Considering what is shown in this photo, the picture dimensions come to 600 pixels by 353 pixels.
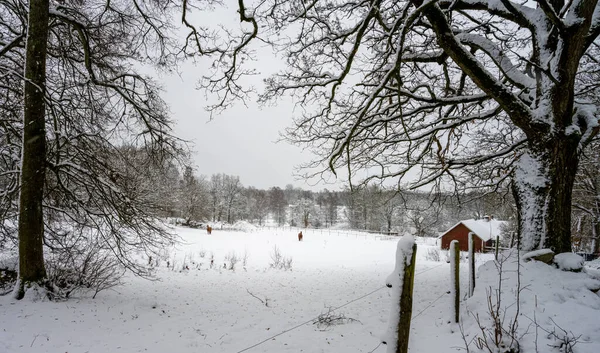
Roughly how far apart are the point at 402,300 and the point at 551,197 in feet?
11.7

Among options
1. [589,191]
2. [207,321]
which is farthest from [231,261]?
[589,191]

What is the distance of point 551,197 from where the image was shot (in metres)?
4.12

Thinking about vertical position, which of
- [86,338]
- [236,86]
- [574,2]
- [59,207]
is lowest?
[86,338]

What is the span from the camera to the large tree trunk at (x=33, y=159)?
4945 millimetres

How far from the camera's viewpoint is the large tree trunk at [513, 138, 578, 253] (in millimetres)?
→ 4074

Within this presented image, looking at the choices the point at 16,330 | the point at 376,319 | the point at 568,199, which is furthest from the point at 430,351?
the point at 16,330

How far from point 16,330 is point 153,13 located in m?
6.29

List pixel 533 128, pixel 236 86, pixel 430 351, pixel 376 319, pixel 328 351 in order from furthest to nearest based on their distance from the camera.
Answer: pixel 236 86 < pixel 376 319 < pixel 533 128 < pixel 328 351 < pixel 430 351

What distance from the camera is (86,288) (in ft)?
19.4

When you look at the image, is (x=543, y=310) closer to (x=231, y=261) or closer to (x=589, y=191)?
(x=231, y=261)

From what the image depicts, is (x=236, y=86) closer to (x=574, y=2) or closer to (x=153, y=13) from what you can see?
(x=153, y=13)

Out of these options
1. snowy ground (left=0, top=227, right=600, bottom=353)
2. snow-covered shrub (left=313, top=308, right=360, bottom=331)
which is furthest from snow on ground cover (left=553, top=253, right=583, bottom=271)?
snow-covered shrub (left=313, top=308, right=360, bottom=331)

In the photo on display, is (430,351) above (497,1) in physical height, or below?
below

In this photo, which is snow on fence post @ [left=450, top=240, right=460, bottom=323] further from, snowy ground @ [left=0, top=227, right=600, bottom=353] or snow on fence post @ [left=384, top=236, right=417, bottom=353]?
snow on fence post @ [left=384, top=236, right=417, bottom=353]
